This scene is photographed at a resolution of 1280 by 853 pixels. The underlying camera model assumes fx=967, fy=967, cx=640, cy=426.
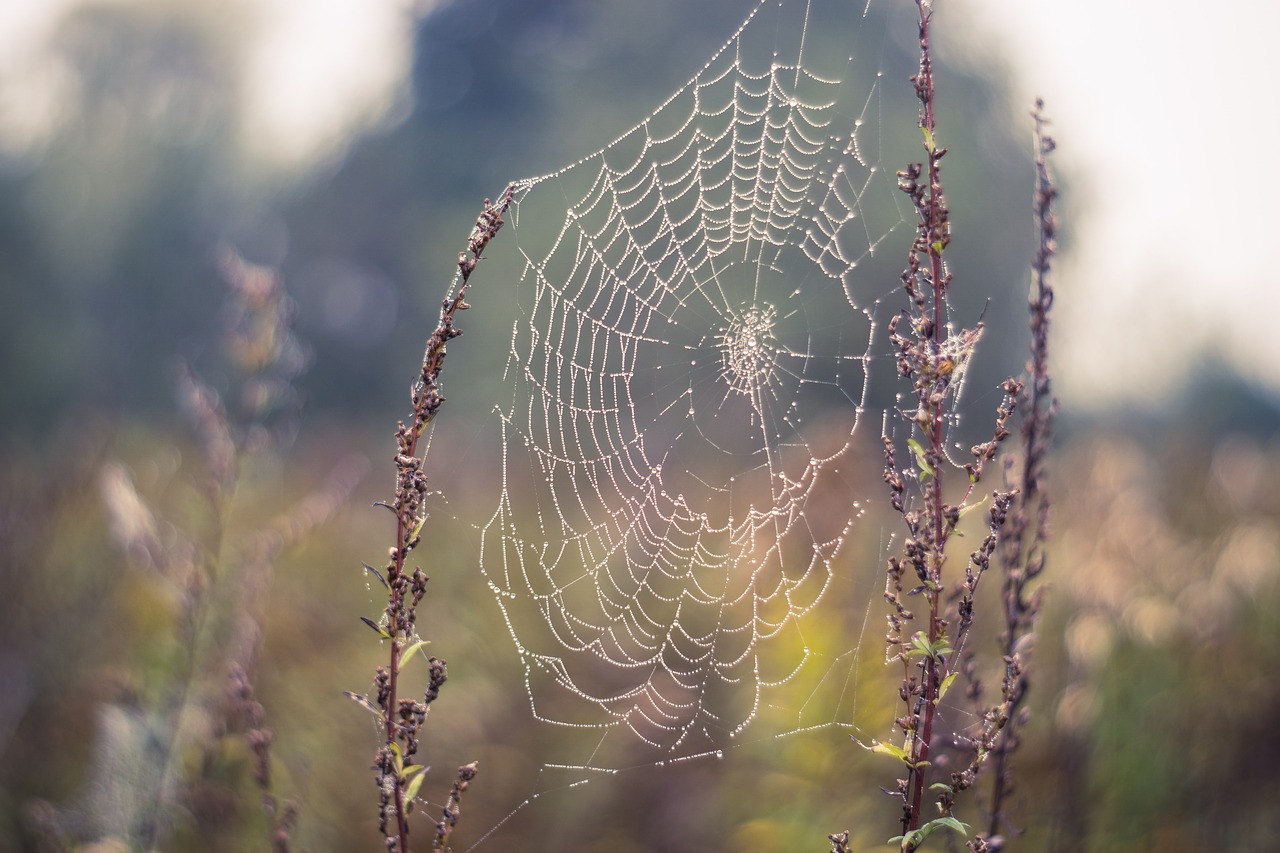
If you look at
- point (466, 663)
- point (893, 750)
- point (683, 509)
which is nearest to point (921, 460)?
point (893, 750)

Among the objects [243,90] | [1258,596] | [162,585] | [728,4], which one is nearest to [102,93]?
[243,90]

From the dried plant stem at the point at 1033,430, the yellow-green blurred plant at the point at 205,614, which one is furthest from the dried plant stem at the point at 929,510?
the yellow-green blurred plant at the point at 205,614

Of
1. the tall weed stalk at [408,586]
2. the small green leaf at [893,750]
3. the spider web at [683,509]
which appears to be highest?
the spider web at [683,509]

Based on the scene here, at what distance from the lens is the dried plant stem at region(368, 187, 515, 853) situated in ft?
4.67

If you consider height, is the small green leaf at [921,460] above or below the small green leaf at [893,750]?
above

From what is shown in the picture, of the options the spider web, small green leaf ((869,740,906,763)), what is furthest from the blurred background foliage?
small green leaf ((869,740,906,763))

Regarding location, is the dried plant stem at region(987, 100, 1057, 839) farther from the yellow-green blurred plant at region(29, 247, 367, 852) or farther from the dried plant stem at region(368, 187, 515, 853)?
the yellow-green blurred plant at region(29, 247, 367, 852)

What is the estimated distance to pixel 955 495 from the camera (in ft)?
22.5

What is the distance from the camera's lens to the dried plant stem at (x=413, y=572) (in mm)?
1423

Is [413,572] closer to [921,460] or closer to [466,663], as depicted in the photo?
[921,460]

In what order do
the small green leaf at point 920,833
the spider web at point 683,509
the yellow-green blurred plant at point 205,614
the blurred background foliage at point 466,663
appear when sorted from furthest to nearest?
the spider web at point 683,509 < the blurred background foliage at point 466,663 < the yellow-green blurred plant at point 205,614 < the small green leaf at point 920,833

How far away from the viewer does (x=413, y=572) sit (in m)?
1.42

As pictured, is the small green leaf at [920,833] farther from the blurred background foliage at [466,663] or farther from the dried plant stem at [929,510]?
the blurred background foliage at [466,663]

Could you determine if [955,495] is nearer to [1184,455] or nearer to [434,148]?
[1184,455]
